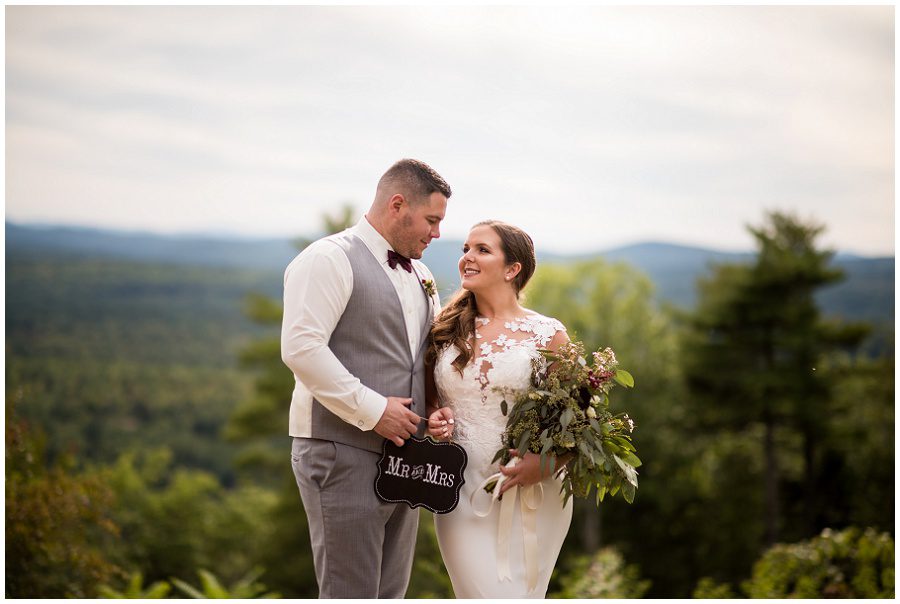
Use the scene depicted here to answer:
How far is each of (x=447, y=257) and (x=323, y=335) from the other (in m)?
13.8

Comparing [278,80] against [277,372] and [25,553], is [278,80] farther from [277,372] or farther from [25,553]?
[25,553]

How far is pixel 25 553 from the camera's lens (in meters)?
6.34

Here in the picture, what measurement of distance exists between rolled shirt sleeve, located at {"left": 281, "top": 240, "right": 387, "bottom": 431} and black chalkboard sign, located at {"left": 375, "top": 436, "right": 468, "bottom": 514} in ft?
0.63

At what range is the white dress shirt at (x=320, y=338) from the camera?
3.28 meters

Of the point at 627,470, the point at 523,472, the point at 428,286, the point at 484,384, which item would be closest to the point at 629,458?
the point at 627,470

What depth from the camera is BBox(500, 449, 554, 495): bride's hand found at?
11.5 feet

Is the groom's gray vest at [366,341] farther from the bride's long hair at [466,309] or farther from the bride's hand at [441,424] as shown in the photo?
the bride's long hair at [466,309]

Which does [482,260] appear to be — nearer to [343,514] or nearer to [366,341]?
[366,341]

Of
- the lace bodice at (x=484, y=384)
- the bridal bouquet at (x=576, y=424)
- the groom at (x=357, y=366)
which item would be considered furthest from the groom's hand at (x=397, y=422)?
the bridal bouquet at (x=576, y=424)

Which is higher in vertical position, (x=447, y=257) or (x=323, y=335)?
(x=447, y=257)

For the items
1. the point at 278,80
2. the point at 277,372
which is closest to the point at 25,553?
the point at 277,372

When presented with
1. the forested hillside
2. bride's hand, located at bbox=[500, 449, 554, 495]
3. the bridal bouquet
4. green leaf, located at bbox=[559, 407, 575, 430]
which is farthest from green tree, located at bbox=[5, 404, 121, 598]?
the forested hillside

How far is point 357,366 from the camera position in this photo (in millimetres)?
3439

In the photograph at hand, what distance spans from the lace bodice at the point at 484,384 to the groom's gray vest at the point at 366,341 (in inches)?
10.6
